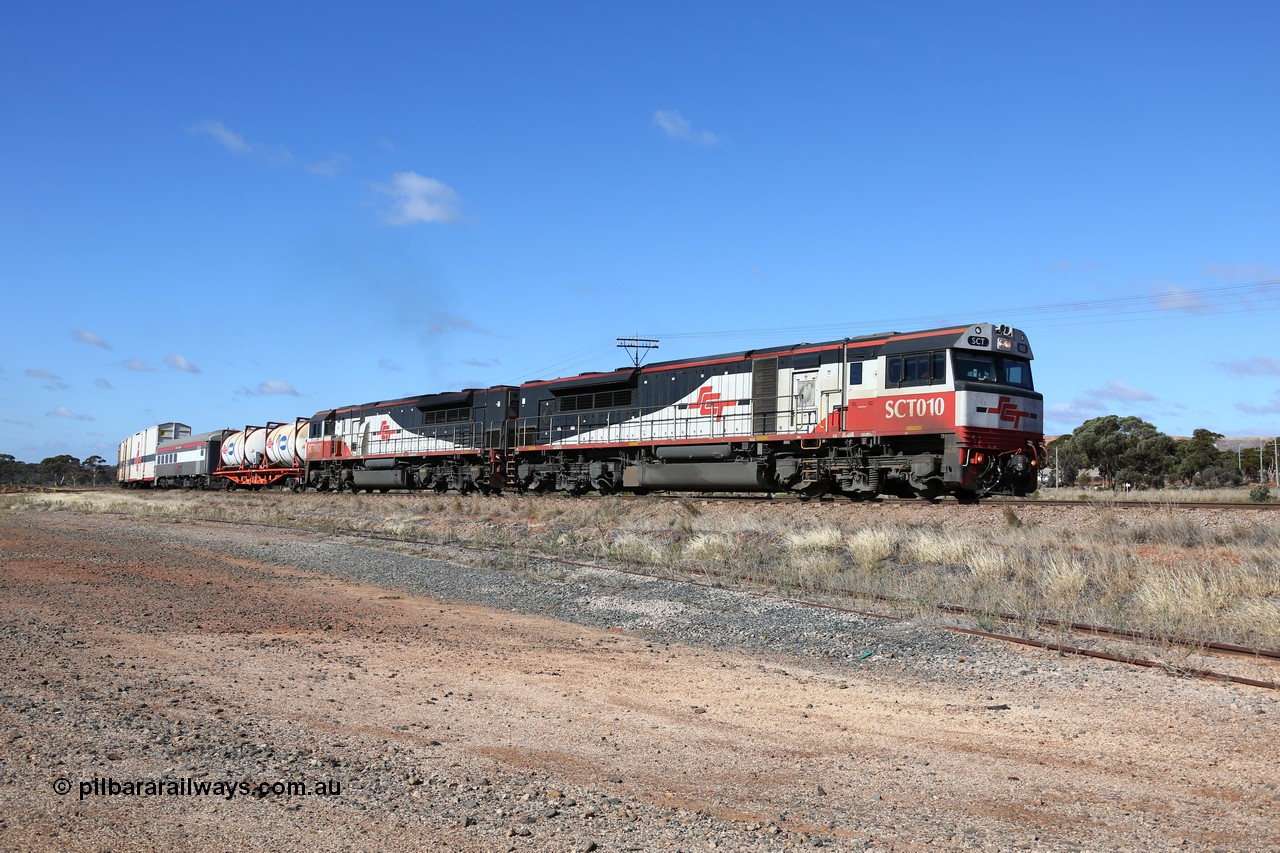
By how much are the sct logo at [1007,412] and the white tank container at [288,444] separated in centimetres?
3586

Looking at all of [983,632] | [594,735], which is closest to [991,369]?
[983,632]

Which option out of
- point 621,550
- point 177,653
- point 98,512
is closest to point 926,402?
point 621,550

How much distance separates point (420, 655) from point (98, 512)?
3049cm

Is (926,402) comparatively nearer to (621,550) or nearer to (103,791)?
(621,550)

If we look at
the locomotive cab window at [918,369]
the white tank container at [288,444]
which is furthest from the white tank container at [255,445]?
the locomotive cab window at [918,369]

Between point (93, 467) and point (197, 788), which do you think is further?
point (93, 467)

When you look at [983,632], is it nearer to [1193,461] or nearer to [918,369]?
[918,369]

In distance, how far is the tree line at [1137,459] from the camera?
225 ft

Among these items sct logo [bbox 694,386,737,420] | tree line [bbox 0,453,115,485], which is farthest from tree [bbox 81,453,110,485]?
sct logo [bbox 694,386,737,420]

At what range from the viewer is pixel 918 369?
21.1 m

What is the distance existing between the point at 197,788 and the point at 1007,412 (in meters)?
19.1

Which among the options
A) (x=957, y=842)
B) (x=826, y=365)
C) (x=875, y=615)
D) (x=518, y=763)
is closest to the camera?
(x=957, y=842)

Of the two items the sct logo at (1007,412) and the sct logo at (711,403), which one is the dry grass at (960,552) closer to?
the sct logo at (1007,412)

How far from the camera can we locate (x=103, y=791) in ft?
14.0
